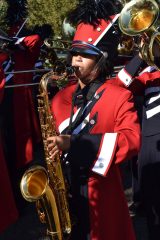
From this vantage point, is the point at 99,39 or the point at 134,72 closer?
the point at 99,39

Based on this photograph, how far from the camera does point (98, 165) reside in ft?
6.91

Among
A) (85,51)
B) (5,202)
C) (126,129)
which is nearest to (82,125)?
(126,129)

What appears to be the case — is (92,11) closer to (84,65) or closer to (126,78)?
(84,65)

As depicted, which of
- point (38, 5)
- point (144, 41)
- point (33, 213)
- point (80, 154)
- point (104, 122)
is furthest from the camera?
point (38, 5)

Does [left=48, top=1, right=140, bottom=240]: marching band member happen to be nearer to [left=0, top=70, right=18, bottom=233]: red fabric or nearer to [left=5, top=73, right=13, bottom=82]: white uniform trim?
[left=0, top=70, right=18, bottom=233]: red fabric

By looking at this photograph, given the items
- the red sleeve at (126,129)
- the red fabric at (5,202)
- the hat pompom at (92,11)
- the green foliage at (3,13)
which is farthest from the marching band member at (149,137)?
the green foliage at (3,13)

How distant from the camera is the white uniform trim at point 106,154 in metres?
2.09

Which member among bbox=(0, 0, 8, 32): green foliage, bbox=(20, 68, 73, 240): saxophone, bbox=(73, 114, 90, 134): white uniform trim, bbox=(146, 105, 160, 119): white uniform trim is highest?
bbox=(0, 0, 8, 32): green foliage

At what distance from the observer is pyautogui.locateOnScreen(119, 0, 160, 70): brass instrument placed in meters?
2.80

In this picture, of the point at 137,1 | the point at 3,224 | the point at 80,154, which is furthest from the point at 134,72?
the point at 3,224

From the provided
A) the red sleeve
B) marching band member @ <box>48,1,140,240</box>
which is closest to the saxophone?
marching band member @ <box>48,1,140,240</box>

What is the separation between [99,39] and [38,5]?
19.2ft

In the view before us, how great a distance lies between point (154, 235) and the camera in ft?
10.3

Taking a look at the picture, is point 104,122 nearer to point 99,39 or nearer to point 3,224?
point 99,39
